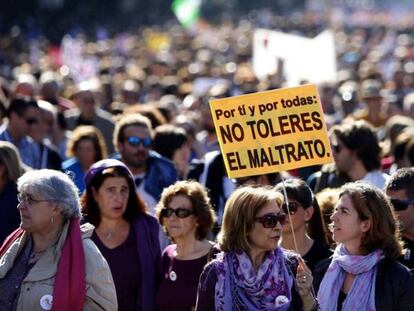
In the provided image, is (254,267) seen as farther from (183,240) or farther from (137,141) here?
(137,141)

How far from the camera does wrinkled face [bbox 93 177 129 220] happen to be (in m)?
7.94

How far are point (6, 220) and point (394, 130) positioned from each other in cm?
457

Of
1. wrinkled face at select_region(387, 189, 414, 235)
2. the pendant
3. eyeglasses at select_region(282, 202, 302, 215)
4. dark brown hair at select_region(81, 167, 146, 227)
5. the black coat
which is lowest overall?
the black coat

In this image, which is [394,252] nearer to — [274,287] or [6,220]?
[274,287]

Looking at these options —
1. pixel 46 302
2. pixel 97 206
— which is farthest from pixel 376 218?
pixel 97 206

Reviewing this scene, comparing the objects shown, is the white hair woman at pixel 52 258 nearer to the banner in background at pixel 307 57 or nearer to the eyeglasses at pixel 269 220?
the eyeglasses at pixel 269 220

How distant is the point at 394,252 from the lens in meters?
6.53

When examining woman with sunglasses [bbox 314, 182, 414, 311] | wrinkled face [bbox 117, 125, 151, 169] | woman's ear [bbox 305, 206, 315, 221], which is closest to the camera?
woman with sunglasses [bbox 314, 182, 414, 311]

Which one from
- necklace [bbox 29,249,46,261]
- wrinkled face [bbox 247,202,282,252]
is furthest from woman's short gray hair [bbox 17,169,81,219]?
wrinkled face [bbox 247,202,282,252]

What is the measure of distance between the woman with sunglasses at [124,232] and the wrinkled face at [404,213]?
1.43m

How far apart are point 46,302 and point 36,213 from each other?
456 mm

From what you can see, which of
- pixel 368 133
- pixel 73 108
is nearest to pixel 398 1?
pixel 73 108

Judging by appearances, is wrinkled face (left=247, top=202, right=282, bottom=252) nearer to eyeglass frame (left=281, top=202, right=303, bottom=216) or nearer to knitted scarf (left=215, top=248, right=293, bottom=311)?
knitted scarf (left=215, top=248, right=293, bottom=311)

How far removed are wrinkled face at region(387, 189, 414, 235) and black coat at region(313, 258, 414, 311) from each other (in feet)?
2.72
